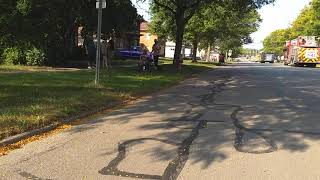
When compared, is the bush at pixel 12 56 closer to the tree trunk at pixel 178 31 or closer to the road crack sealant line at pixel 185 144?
the tree trunk at pixel 178 31

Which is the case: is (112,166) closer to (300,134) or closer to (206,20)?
(300,134)

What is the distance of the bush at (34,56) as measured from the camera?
2883cm

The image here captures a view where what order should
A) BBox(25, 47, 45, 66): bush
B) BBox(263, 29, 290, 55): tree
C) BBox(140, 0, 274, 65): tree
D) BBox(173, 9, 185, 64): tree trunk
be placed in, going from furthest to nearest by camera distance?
BBox(263, 29, 290, 55): tree
BBox(173, 9, 185, 64): tree trunk
BBox(140, 0, 274, 65): tree
BBox(25, 47, 45, 66): bush

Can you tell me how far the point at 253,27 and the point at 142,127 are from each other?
71.3m

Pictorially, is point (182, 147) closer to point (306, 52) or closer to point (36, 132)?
point (36, 132)

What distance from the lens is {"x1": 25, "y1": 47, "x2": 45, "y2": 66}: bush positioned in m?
28.8

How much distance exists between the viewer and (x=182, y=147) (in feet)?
28.2

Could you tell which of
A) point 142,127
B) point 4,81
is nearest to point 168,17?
point 4,81

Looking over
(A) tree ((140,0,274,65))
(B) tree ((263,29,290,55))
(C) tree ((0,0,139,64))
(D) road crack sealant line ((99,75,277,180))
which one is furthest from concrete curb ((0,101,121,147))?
(B) tree ((263,29,290,55))

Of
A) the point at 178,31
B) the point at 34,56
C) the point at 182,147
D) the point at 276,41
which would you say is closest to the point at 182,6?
the point at 178,31

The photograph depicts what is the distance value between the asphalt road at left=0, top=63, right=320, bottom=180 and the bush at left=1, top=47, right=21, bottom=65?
55.4ft

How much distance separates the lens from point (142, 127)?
410 inches

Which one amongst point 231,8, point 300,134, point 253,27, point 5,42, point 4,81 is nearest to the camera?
point 300,134

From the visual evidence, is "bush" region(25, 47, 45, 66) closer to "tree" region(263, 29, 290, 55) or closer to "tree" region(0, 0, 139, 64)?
"tree" region(0, 0, 139, 64)
